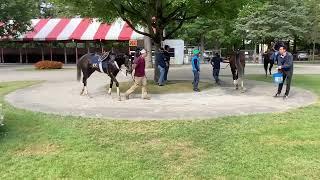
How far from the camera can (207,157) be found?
8.93 meters

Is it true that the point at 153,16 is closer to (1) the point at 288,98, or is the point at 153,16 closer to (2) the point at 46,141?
(1) the point at 288,98

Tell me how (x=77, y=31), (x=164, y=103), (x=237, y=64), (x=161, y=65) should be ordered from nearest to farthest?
(x=164, y=103)
(x=237, y=64)
(x=161, y=65)
(x=77, y=31)

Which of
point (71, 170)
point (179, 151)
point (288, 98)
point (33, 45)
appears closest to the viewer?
point (71, 170)

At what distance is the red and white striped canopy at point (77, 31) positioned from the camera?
143ft

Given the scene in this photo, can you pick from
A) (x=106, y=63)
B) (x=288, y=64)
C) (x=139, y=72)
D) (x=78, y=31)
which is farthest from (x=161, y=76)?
(x=78, y=31)

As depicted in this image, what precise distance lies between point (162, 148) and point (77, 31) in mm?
36754

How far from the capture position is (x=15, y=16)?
4109 cm

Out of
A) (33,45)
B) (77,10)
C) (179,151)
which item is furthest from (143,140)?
(33,45)

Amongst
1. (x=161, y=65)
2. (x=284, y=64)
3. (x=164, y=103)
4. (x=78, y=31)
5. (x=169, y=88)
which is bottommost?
(x=164, y=103)

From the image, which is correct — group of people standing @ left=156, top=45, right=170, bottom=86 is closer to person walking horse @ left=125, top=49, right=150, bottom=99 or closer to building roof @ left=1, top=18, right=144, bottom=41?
person walking horse @ left=125, top=49, right=150, bottom=99

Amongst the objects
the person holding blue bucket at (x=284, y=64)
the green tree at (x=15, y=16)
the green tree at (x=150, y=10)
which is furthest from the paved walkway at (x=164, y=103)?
the green tree at (x=15, y=16)

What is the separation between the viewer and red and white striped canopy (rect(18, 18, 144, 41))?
4362 centimetres

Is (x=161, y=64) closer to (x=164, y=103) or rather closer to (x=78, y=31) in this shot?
(x=164, y=103)

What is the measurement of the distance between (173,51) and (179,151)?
35.3 m
